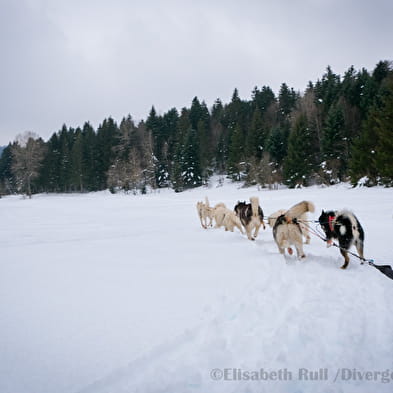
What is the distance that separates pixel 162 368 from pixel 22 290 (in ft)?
7.67

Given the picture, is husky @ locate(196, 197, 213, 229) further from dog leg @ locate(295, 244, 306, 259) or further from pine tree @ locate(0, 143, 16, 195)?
pine tree @ locate(0, 143, 16, 195)

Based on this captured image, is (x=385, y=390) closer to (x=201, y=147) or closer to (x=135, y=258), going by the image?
(x=135, y=258)

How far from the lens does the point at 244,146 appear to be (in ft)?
128

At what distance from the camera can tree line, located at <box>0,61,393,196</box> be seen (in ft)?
79.2

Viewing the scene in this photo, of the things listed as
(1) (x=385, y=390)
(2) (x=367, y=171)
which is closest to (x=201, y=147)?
(2) (x=367, y=171)

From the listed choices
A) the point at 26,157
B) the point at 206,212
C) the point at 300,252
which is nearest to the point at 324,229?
the point at 300,252

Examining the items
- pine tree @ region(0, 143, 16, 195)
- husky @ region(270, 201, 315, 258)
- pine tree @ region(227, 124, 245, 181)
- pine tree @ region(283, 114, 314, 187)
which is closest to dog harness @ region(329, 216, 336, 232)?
husky @ region(270, 201, 315, 258)

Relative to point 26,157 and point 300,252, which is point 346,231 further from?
point 26,157

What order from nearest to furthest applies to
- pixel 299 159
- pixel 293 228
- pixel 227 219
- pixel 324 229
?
pixel 293 228 < pixel 324 229 < pixel 227 219 < pixel 299 159

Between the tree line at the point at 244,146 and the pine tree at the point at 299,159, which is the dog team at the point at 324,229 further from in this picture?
the pine tree at the point at 299,159

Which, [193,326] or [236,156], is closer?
[193,326]

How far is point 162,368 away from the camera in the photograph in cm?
178

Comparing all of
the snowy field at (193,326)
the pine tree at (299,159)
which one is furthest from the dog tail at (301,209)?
the pine tree at (299,159)

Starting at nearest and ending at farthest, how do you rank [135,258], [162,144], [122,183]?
1. [135,258]
2. [122,183]
3. [162,144]
